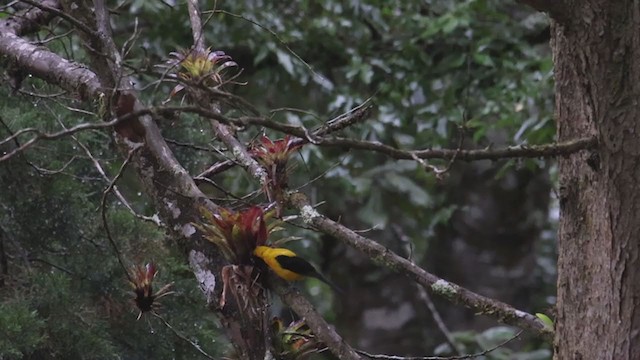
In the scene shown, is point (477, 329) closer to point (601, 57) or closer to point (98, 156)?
point (98, 156)

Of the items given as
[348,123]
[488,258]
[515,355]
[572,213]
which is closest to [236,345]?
[348,123]

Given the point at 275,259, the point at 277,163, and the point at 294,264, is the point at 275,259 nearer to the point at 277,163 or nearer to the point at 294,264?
the point at 294,264

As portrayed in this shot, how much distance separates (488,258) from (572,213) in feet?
9.33

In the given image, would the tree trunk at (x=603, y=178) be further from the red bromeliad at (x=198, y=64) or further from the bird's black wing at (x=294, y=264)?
the red bromeliad at (x=198, y=64)

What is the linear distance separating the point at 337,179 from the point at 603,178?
187 centimetres

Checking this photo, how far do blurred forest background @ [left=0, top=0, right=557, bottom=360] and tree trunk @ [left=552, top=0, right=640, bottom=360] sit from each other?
0.17m

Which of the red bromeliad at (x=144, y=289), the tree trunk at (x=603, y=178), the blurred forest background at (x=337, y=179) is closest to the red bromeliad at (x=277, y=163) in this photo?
the blurred forest background at (x=337, y=179)

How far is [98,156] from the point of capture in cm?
219

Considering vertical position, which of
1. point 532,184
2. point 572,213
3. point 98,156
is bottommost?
point 532,184

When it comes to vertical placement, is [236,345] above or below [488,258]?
above

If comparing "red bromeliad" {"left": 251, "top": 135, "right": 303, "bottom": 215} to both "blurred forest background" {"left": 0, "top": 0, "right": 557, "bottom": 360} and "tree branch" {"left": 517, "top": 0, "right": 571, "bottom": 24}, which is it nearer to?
"blurred forest background" {"left": 0, "top": 0, "right": 557, "bottom": 360}

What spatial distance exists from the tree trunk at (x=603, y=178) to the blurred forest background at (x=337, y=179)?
0.54 ft

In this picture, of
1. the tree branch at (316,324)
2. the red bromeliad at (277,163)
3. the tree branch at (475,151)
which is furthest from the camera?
the red bromeliad at (277,163)

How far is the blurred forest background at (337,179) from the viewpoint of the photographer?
1.85 meters
